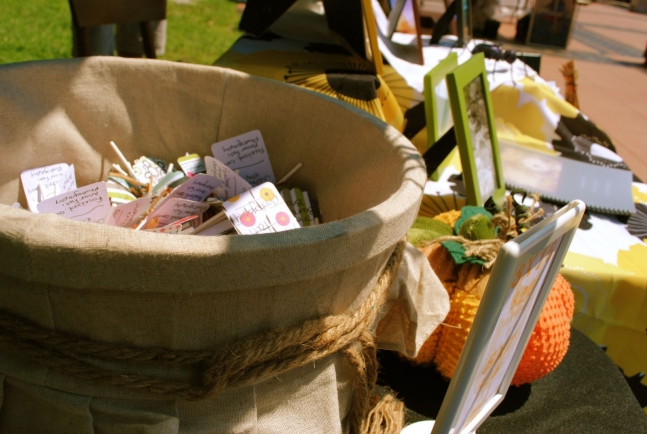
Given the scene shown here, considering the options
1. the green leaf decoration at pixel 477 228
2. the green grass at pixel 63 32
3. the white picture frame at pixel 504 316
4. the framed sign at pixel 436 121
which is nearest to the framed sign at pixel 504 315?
the white picture frame at pixel 504 316

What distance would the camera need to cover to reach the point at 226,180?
3.20 ft

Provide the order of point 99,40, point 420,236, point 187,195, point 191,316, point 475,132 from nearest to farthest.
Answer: point 191,316 < point 187,195 < point 420,236 < point 475,132 < point 99,40

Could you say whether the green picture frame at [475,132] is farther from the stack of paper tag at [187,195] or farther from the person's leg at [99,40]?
the person's leg at [99,40]

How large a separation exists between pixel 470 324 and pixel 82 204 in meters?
0.65

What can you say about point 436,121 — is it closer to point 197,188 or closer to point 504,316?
point 197,188

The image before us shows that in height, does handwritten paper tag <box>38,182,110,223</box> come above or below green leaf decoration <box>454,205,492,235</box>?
above

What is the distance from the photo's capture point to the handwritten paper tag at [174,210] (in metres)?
0.80

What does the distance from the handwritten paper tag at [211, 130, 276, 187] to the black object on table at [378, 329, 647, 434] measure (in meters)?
0.44

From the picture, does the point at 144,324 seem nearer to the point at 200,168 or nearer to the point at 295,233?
the point at 295,233

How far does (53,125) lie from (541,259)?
86 centimetres

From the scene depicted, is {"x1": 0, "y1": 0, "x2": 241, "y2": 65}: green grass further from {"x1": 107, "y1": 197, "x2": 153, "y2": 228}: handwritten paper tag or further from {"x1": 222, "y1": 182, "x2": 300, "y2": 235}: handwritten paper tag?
{"x1": 222, "y1": 182, "x2": 300, "y2": 235}: handwritten paper tag

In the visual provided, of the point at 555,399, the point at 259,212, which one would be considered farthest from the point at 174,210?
the point at 555,399

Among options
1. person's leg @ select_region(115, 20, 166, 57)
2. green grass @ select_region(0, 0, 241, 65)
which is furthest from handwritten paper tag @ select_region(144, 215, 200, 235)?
green grass @ select_region(0, 0, 241, 65)

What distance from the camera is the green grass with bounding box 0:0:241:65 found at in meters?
3.05
